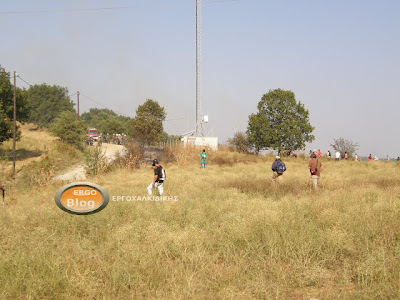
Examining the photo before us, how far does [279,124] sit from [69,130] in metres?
21.6

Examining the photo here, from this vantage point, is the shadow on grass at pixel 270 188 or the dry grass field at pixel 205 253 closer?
the dry grass field at pixel 205 253

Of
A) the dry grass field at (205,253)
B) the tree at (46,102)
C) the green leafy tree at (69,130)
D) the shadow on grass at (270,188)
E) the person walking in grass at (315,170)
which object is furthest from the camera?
the tree at (46,102)

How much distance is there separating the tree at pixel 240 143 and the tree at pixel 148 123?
10.6 m

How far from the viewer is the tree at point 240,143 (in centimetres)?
3769

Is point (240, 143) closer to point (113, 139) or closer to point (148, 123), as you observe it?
point (148, 123)

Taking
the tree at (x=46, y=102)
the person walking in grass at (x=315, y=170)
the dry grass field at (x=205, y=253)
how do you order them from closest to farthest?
the dry grass field at (x=205, y=253) → the person walking in grass at (x=315, y=170) → the tree at (x=46, y=102)

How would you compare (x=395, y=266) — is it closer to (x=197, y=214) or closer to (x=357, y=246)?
(x=357, y=246)

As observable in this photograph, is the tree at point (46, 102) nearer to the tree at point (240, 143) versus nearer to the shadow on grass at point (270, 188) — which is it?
the tree at point (240, 143)

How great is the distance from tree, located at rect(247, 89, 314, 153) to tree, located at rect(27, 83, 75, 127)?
51.7 meters

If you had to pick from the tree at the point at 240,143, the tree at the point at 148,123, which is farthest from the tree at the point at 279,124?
the tree at the point at 148,123

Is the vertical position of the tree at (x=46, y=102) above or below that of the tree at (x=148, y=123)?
above

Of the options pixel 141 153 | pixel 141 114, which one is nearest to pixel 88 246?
Result: pixel 141 153

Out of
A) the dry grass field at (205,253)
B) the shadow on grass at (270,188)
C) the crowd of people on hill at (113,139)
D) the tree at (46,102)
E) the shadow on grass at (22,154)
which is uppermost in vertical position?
the tree at (46,102)

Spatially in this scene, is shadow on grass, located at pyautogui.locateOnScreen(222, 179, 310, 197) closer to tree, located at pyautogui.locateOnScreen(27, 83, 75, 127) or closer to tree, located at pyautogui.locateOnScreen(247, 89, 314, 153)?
tree, located at pyautogui.locateOnScreen(247, 89, 314, 153)
